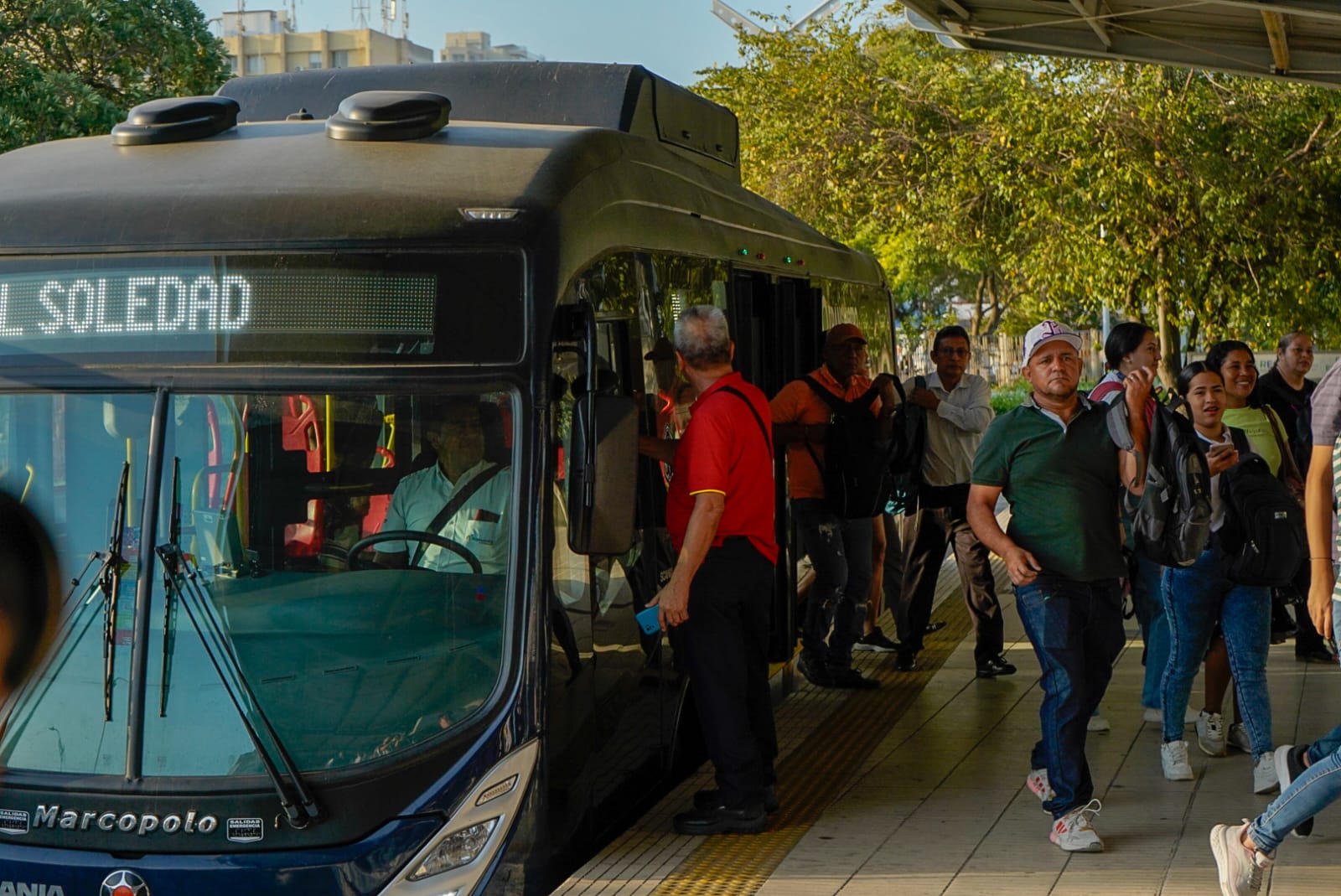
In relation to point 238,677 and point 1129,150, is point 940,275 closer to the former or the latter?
point 1129,150

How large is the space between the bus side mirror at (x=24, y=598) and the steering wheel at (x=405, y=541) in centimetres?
80

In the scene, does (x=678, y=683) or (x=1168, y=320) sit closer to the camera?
(x=678, y=683)

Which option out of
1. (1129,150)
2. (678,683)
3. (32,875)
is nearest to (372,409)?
(32,875)

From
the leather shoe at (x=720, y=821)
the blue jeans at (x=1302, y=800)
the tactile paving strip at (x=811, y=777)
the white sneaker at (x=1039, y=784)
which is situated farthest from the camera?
the white sneaker at (x=1039, y=784)

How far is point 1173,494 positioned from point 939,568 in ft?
12.0

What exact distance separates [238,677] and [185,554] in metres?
0.36

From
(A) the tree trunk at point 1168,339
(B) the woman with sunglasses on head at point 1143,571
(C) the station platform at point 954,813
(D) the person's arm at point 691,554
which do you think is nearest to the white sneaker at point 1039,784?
(C) the station platform at point 954,813

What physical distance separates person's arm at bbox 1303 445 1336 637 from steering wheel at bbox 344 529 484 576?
103 inches

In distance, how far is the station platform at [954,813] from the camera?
561cm

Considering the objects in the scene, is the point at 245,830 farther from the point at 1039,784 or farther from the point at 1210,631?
the point at 1210,631

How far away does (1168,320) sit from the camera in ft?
73.0

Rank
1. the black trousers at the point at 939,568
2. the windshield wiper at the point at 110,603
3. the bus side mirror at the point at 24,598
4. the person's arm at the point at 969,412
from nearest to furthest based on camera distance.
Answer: the windshield wiper at the point at 110,603, the bus side mirror at the point at 24,598, the black trousers at the point at 939,568, the person's arm at the point at 969,412

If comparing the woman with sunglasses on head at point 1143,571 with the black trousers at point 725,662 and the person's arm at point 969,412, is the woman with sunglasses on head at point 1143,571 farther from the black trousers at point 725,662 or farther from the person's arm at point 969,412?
the black trousers at point 725,662

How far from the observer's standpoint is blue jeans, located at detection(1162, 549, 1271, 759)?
6.75m
